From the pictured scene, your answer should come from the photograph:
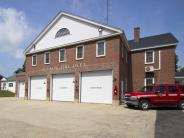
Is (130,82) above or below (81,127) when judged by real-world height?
above

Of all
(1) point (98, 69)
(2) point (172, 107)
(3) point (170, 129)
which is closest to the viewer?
(3) point (170, 129)

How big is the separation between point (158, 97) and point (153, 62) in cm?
986

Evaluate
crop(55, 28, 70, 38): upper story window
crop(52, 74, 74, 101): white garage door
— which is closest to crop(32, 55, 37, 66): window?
crop(52, 74, 74, 101): white garage door

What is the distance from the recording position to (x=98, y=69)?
21469mm

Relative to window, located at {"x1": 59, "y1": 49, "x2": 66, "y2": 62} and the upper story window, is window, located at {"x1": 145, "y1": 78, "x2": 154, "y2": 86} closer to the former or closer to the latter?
window, located at {"x1": 59, "y1": 49, "x2": 66, "y2": 62}

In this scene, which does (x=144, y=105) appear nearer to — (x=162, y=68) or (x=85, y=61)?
(x=85, y=61)

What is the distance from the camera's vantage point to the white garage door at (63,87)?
23.8 m

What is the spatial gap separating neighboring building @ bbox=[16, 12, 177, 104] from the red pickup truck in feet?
10.2

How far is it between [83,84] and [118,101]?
4.39 m

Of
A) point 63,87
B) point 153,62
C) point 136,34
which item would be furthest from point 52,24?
point 153,62

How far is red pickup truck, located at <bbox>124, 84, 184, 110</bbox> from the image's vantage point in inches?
662

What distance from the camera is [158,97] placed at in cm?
1692

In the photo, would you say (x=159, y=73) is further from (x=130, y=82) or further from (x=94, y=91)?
(x=94, y=91)

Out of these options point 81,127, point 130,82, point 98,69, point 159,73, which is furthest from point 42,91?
point 81,127
